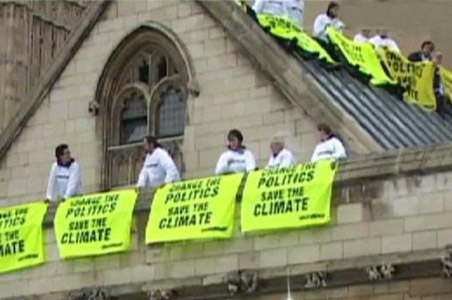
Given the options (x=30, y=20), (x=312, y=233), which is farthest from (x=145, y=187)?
(x=30, y=20)

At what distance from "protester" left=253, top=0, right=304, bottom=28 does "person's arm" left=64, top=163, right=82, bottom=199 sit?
204 inches

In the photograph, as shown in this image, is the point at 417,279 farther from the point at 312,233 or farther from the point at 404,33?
the point at 404,33

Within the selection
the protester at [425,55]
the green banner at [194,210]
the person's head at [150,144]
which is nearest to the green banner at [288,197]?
the green banner at [194,210]

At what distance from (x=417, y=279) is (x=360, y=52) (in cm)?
1077

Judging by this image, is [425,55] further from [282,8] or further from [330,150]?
[330,150]

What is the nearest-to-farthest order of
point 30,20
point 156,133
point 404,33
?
point 156,133 → point 404,33 → point 30,20

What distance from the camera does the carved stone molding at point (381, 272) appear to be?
1095 inches

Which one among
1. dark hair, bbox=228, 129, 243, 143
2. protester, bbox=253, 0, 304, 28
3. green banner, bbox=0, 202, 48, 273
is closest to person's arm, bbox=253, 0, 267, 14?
protester, bbox=253, 0, 304, 28

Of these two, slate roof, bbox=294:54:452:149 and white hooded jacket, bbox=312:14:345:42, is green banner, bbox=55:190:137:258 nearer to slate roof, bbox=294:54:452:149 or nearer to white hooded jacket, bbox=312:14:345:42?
slate roof, bbox=294:54:452:149

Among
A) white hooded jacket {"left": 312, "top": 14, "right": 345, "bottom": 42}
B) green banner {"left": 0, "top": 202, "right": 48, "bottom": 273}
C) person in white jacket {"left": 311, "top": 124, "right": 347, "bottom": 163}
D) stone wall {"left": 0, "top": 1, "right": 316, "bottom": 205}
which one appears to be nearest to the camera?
person in white jacket {"left": 311, "top": 124, "right": 347, "bottom": 163}

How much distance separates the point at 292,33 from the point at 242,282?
7631mm

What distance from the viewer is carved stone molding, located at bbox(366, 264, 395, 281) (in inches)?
1095

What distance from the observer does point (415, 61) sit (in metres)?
38.8

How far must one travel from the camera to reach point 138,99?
3762 cm
